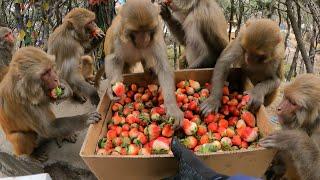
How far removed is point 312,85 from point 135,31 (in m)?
1.70

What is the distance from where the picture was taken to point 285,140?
3.83 m

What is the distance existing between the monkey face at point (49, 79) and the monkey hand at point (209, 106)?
59.2 inches

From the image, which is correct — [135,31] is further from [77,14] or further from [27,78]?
[77,14]

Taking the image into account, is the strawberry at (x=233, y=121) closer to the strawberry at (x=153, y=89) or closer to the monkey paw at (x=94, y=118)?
the strawberry at (x=153, y=89)

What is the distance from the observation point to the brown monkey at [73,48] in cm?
554

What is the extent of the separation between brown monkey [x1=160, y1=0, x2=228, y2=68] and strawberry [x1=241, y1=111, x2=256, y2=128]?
60.6 inches

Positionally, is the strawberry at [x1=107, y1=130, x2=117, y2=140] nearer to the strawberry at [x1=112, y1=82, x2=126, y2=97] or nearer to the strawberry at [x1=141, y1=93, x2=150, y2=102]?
the strawberry at [x1=112, y1=82, x2=126, y2=97]

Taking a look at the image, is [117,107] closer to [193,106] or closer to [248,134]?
[193,106]

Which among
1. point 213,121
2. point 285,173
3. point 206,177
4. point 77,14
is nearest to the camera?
point 206,177

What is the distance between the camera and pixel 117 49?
488 cm

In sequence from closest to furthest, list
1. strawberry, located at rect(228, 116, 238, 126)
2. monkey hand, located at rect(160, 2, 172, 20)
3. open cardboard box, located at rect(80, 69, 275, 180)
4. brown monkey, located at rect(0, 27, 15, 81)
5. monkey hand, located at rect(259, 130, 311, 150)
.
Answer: open cardboard box, located at rect(80, 69, 275, 180) < monkey hand, located at rect(259, 130, 311, 150) < strawberry, located at rect(228, 116, 238, 126) < monkey hand, located at rect(160, 2, 172, 20) < brown monkey, located at rect(0, 27, 15, 81)

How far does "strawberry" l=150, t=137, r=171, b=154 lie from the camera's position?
372 cm

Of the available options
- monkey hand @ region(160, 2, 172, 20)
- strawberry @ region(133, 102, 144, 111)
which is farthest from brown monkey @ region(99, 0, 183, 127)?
monkey hand @ region(160, 2, 172, 20)

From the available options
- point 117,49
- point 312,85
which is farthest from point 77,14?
point 312,85
